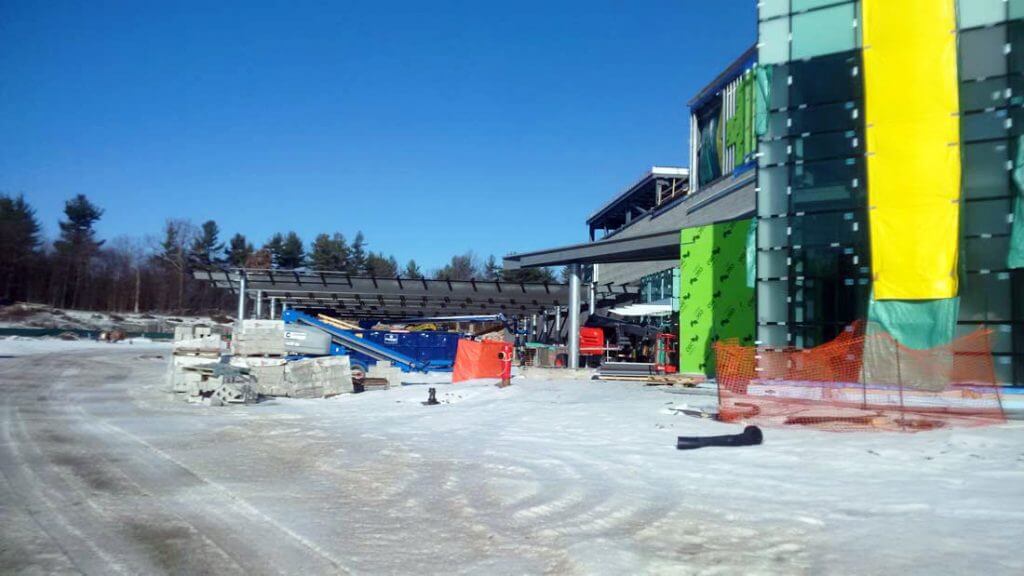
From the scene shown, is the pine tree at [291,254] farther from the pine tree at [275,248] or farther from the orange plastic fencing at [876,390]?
the orange plastic fencing at [876,390]

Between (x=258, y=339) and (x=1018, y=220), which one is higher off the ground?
(x=1018, y=220)

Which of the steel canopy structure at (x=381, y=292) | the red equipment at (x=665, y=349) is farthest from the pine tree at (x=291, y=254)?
the red equipment at (x=665, y=349)

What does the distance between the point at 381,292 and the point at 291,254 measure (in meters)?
57.6

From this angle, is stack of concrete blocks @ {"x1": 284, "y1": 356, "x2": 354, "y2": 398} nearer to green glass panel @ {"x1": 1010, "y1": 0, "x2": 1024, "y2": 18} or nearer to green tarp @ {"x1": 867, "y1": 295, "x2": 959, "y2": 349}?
green tarp @ {"x1": 867, "y1": 295, "x2": 959, "y2": 349}

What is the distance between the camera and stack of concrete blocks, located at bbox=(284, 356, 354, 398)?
2098cm

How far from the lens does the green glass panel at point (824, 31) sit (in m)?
21.2

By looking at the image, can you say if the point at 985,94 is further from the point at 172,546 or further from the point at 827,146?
the point at 172,546

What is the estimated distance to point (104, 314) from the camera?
8406cm

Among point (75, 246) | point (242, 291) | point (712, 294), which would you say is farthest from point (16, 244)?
point (712, 294)

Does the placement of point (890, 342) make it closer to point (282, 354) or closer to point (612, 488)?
point (612, 488)

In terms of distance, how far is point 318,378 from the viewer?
838 inches

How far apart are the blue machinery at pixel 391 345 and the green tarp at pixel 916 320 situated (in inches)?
600

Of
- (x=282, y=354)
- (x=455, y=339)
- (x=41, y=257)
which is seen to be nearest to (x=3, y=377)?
(x=282, y=354)

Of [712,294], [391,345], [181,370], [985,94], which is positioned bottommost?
[181,370]
